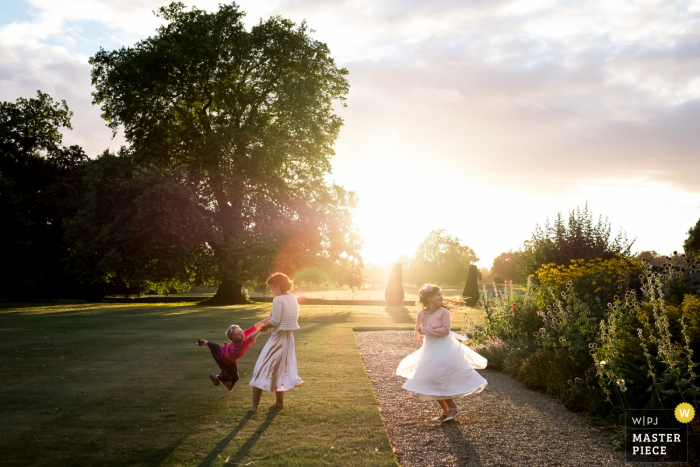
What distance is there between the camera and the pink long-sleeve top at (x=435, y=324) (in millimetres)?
7598

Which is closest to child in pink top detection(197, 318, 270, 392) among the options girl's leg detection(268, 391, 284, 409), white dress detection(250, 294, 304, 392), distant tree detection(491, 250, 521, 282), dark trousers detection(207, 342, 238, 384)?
dark trousers detection(207, 342, 238, 384)

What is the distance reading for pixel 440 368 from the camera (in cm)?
741

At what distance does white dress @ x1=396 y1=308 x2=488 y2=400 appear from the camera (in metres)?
7.31

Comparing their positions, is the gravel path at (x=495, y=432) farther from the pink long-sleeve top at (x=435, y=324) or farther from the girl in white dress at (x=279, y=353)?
the girl in white dress at (x=279, y=353)

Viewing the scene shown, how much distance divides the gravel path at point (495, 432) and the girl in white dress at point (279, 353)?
1507 millimetres

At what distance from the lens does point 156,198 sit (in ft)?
98.4

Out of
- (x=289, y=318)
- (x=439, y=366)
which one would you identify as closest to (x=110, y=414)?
(x=289, y=318)

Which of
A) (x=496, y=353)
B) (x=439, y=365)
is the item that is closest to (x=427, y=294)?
(x=439, y=365)

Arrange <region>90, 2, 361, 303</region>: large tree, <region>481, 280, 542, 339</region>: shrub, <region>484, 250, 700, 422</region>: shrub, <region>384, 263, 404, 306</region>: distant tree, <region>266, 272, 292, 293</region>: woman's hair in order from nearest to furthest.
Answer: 1. <region>484, 250, 700, 422</region>: shrub
2. <region>266, 272, 292, 293</region>: woman's hair
3. <region>481, 280, 542, 339</region>: shrub
4. <region>90, 2, 361, 303</region>: large tree
5. <region>384, 263, 404, 306</region>: distant tree

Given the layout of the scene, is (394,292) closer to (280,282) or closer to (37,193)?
(37,193)

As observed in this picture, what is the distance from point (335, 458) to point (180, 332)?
46.0 feet

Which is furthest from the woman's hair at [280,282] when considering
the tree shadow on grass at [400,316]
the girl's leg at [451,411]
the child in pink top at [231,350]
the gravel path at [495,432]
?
the tree shadow on grass at [400,316]

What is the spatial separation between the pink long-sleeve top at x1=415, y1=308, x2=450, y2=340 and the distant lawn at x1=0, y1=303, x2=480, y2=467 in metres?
1.37

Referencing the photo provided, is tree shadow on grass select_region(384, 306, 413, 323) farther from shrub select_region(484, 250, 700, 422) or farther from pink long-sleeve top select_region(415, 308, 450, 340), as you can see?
pink long-sleeve top select_region(415, 308, 450, 340)
